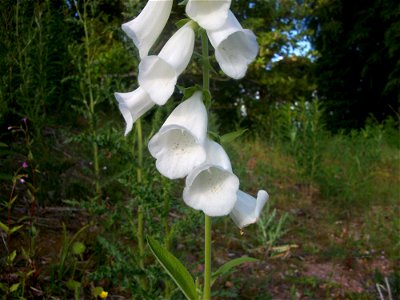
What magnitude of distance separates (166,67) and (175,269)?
1.51 ft

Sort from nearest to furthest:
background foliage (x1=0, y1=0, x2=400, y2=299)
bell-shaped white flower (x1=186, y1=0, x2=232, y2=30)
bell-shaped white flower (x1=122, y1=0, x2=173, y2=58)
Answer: bell-shaped white flower (x1=186, y1=0, x2=232, y2=30)
bell-shaped white flower (x1=122, y1=0, x2=173, y2=58)
background foliage (x1=0, y1=0, x2=400, y2=299)

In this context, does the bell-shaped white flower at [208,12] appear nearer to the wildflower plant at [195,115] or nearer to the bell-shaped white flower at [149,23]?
the wildflower plant at [195,115]

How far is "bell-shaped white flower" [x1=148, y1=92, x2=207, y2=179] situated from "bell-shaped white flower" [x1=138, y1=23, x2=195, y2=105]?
0.21 ft

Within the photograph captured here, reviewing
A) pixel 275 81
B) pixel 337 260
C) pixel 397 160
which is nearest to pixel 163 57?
pixel 337 260

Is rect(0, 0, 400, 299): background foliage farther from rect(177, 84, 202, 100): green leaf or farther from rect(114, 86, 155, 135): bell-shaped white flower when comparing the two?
rect(114, 86, 155, 135): bell-shaped white flower

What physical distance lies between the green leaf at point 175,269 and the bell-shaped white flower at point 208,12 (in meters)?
0.49

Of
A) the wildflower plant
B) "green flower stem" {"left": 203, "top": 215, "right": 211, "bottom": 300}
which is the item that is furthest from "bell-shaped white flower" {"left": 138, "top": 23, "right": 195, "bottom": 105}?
"green flower stem" {"left": 203, "top": 215, "right": 211, "bottom": 300}

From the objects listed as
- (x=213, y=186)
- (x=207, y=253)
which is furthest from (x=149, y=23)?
→ (x=207, y=253)

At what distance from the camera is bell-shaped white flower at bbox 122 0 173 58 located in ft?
3.46

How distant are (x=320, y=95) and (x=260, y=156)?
696 cm

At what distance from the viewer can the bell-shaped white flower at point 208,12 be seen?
3.11ft

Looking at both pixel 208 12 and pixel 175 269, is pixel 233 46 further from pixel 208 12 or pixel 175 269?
pixel 175 269

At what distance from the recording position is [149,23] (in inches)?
41.9

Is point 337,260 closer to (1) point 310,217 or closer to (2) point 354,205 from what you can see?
(1) point 310,217
